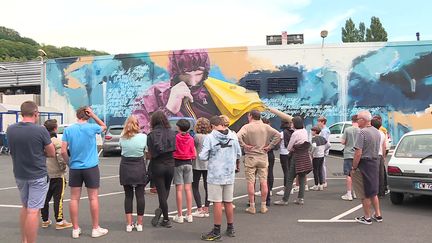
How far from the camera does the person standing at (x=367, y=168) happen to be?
6977 millimetres

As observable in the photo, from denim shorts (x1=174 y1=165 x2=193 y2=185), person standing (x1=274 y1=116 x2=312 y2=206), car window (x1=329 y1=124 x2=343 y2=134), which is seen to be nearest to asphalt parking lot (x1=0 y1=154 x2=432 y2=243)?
person standing (x1=274 y1=116 x2=312 y2=206)

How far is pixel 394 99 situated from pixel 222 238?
18.2 metres

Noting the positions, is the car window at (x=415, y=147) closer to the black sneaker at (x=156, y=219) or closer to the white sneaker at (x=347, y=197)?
the white sneaker at (x=347, y=197)

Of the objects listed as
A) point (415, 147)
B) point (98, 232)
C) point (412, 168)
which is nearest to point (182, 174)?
point (98, 232)

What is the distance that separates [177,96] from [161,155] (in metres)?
18.0

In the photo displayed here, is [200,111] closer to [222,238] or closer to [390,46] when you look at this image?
[390,46]

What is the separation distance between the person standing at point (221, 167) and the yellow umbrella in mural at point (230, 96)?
16764 millimetres

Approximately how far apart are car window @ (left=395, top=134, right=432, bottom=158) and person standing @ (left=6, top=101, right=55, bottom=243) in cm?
623

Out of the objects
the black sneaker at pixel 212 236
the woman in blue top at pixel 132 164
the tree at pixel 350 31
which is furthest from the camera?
the tree at pixel 350 31

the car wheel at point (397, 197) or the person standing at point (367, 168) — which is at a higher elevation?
the person standing at point (367, 168)

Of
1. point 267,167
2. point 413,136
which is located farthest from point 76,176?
point 413,136

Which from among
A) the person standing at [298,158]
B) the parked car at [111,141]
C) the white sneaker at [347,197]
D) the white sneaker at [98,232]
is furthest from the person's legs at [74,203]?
the parked car at [111,141]

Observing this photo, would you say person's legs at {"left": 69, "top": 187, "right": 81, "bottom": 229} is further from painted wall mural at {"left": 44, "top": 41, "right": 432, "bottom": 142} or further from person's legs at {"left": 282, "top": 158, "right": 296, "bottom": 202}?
painted wall mural at {"left": 44, "top": 41, "right": 432, "bottom": 142}

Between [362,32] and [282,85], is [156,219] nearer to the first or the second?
[282,85]
